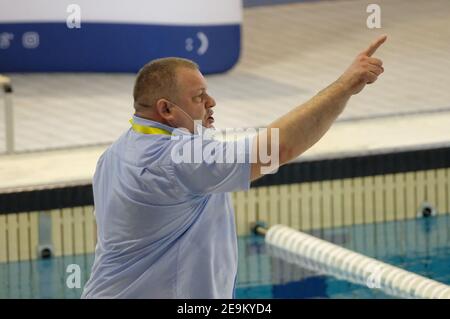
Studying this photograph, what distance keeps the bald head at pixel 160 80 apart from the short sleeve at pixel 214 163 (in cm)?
14

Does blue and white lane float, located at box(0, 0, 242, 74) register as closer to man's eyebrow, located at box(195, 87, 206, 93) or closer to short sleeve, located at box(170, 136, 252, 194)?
man's eyebrow, located at box(195, 87, 206, 93)

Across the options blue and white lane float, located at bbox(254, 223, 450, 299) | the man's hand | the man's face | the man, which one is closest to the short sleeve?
the man

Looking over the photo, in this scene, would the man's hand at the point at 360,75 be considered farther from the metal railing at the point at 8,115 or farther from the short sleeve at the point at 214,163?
the metal railing at the point at 8,115

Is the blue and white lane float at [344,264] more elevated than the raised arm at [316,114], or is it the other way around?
the raised arm at [316,114]

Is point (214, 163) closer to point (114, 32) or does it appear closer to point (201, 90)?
point (201, 90)

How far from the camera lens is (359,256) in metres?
5.91

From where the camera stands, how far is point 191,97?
2582 mm

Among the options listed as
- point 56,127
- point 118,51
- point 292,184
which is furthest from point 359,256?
point 118,51

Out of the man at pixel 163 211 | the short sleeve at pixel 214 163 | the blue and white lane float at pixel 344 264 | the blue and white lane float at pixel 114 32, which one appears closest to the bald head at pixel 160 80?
the man at pixel 163 211

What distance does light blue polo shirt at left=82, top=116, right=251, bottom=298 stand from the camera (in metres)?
2.55

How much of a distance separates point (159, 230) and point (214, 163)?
0.74 ft

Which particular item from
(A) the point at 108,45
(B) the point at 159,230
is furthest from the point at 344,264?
(B) the point at 159,230

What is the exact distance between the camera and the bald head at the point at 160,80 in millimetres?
2576
